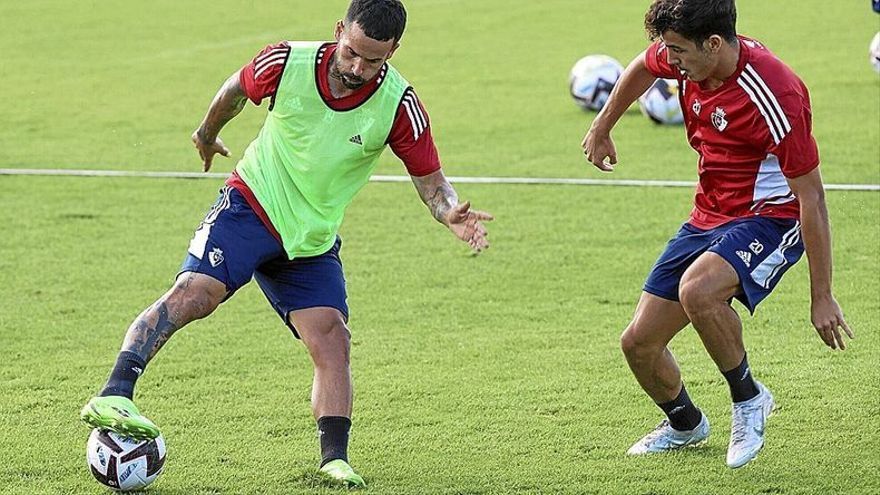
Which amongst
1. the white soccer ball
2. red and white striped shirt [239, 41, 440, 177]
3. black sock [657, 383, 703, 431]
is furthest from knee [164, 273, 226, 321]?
the white soccer ball

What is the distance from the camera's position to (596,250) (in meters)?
9.48

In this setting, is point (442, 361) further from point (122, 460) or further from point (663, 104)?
point (663, 104)

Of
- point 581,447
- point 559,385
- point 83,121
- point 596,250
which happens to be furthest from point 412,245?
point 83,121

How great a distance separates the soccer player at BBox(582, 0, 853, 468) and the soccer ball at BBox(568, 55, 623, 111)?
811 cm

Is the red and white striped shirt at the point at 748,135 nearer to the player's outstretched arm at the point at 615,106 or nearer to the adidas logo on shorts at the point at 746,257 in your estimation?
the player's outstretched arm at the point at 615,106

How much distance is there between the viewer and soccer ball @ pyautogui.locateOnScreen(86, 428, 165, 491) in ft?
17.2

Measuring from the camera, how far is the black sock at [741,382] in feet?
18.4

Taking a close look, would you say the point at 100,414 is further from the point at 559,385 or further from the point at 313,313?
the point at 559,385

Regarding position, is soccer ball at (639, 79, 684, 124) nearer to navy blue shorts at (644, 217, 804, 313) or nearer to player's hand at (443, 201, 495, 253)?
navy blue shorts at (644, 217, 804, 313)

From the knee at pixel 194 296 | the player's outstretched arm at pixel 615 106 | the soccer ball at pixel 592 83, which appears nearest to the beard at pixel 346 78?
the knee at pixel 194 296

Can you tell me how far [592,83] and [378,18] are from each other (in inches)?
350

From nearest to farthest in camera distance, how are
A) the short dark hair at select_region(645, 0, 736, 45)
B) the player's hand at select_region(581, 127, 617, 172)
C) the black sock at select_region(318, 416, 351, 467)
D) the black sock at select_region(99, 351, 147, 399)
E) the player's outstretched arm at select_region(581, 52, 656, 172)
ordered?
the black sock at select_region(99, 351, 147, 399) < the short dark hair at select_region(645, 0, 736, 45) < the black sock at select_region(318, 416, 351, 467) < the player's outstretched arm at select_region(581, 52, 656, 172) < the player's hand at select_region(581, 127, 617, 172)

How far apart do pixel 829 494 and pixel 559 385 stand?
169 cm

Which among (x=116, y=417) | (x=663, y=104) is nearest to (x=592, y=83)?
(x=663, y=104)
